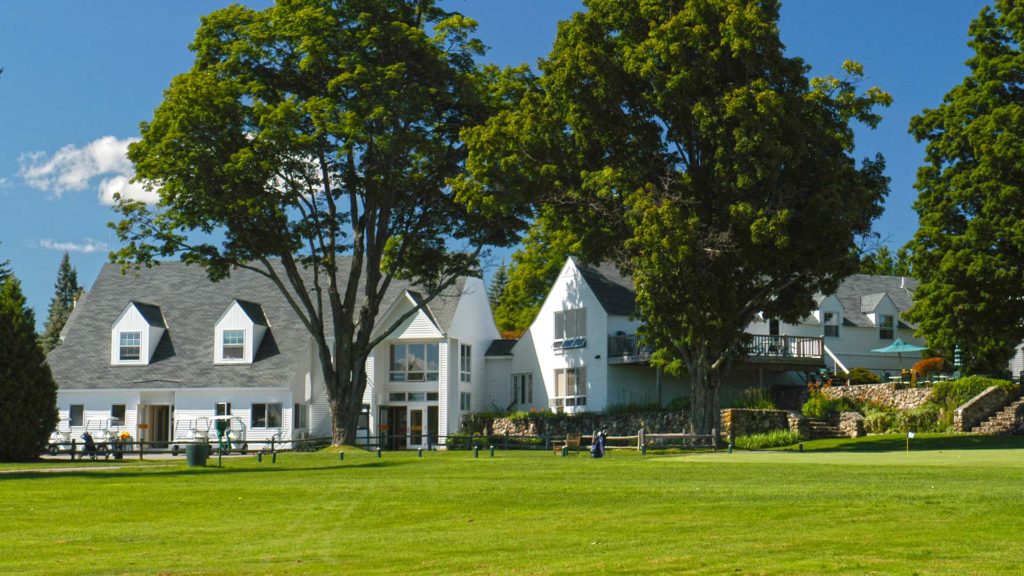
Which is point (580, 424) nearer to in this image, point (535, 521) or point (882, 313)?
point (882, 313)

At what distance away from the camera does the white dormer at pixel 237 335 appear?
60.9 meters

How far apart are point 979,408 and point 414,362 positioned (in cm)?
2668

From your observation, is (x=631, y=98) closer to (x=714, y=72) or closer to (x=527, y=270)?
(x=714, y=72)

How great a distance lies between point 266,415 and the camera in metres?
59.0

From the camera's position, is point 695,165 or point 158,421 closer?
point 695,165

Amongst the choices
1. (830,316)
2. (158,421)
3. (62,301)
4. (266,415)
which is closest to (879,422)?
(830,316)

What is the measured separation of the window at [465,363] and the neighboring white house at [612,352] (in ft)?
5.51

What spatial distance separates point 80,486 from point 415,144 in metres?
19.7

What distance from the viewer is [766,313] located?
4472cm

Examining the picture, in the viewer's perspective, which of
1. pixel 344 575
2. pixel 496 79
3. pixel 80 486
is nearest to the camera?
pixel 344 575

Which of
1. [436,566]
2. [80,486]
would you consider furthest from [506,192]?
[436,566]

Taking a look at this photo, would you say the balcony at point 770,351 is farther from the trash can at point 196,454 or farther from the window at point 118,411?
the trash can at point 196,454

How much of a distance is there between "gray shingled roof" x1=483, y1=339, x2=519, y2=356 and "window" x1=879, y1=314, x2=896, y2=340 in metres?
20.6

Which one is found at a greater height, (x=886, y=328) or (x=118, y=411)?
(x=886, y=328)
